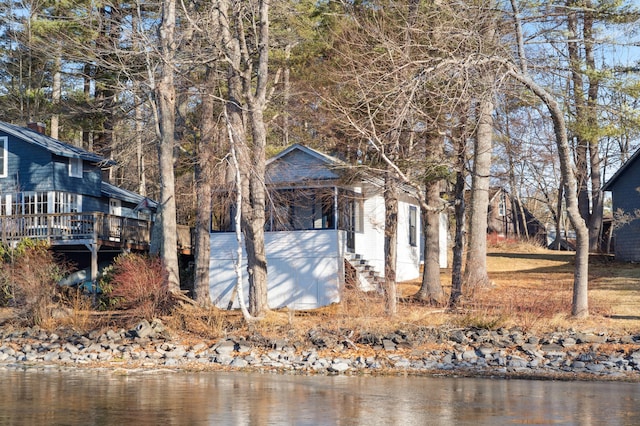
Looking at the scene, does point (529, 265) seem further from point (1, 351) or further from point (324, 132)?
point (1, 351)

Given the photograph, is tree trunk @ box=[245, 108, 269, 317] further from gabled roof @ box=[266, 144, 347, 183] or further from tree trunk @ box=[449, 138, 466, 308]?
tree trunk @ box=[449, 138, 466, 308]

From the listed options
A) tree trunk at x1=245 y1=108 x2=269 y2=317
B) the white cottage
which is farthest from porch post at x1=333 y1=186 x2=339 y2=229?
tree trunk at x1=245 y1=108 x2=269 y2=317

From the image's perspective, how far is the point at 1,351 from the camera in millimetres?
23047

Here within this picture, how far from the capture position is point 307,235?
27938mm

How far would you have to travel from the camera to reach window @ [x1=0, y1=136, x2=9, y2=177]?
36156mm

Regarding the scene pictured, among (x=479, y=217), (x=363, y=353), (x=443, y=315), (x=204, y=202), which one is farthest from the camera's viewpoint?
(x=204, y=202)

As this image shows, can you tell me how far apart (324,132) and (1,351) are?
510 inches

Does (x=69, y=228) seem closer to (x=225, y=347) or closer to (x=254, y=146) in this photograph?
(x=254, y=146)

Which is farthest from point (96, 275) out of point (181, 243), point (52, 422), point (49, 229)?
point (52, 422)

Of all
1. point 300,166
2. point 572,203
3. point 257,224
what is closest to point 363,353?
point 257,224

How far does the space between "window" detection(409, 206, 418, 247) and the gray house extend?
26.2ft

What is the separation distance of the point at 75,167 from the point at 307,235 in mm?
14168

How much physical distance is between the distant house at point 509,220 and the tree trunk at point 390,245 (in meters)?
30.5

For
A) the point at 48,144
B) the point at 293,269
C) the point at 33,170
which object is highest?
the point at 48,144
